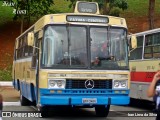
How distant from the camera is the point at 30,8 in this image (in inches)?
1633

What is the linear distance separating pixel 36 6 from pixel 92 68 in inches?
1165

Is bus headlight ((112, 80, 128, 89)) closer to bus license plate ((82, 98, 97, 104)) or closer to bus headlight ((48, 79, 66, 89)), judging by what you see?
bus license plate ((82, 98, 97, 104))

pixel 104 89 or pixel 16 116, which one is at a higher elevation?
pixel 104 89

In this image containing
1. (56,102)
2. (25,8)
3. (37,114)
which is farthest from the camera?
(25,8)

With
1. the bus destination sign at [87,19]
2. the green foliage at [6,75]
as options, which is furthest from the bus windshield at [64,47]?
the green foliage at [6,75]

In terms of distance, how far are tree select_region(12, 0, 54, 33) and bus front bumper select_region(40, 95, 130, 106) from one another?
91.6 ft

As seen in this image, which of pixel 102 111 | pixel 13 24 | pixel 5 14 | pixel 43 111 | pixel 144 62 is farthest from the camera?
pixel 5 14

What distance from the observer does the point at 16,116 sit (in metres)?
14.6

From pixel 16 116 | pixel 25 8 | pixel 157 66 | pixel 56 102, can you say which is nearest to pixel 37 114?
pixel 16 116

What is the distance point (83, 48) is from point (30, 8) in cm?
2942

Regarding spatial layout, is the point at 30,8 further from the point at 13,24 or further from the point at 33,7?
the point at 13,24

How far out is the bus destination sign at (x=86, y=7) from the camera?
14.1 metres

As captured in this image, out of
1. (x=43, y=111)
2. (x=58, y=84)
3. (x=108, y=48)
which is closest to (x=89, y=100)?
(x=58, y=84)

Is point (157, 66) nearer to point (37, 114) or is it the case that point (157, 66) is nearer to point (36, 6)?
point (37, 114)
